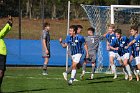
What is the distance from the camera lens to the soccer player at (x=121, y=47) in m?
17.8

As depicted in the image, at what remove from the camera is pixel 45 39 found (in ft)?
64.0

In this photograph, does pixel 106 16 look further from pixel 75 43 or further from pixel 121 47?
pixel 75 43

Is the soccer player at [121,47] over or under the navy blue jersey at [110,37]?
under

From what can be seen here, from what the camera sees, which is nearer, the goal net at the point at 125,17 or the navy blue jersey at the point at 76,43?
the navy blue jersey at the point at 76,43

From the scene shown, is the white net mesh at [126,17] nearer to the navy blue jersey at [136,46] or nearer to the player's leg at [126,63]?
the player's leg at [126,63]

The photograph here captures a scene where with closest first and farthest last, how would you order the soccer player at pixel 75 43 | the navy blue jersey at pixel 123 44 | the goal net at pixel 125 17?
the soccer player at pixel 75 43 < the navy blue jersey at pixel 123 44 < the goal net at pixel 125 17

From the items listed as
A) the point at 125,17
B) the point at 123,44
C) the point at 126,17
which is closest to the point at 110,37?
the point at 123,44

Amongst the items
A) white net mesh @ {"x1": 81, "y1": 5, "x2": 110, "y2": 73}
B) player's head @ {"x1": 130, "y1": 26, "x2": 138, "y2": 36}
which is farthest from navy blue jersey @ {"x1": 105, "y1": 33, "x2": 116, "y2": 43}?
white net mesh @ {"x1": 81, "y1": 5, "x2": 110, "y2": 73}

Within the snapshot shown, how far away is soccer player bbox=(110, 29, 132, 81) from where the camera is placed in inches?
701

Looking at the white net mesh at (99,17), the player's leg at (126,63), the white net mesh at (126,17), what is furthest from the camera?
the white net mesh at (126,17)

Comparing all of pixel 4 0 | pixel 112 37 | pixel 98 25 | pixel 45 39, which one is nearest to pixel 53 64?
pixel 98 25

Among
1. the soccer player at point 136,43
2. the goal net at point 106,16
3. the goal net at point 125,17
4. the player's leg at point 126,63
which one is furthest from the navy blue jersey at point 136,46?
the goal net at point 125,17

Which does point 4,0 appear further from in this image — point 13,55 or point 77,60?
point 77,60

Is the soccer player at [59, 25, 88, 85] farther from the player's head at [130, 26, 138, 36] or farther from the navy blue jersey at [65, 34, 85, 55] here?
the player's head at [130, 26, 138, 36]
